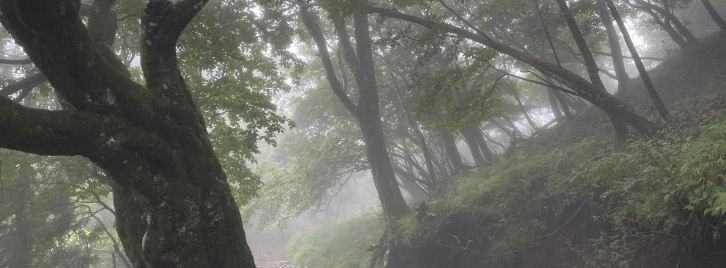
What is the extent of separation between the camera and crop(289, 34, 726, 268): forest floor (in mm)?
5160

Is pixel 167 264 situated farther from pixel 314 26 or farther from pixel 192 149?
pixel 314 26

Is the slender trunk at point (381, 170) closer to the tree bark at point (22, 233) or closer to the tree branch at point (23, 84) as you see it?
the tree branch at point (23, 84)

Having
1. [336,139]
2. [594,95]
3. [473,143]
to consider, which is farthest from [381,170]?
[594,95]

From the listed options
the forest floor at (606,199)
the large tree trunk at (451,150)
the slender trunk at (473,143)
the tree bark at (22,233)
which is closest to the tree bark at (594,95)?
the forest floor at (606,199)

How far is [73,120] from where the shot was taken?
11.7ft

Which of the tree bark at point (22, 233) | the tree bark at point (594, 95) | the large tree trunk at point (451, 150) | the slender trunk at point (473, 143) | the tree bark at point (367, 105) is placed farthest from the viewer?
the slender trunk at point (473, 143)

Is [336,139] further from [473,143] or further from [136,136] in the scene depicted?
[136,136]

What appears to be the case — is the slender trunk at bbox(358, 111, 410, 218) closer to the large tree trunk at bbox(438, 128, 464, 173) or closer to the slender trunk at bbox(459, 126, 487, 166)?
the large tree trunk at bbox(438, 128, 464, 173)

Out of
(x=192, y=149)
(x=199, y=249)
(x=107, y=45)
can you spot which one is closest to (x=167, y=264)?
(x=199, y=249)

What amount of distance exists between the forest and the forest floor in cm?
4

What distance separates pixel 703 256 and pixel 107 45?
9308mm

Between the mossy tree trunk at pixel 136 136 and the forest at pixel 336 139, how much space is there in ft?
0.05

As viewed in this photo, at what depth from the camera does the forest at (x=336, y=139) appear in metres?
3.74

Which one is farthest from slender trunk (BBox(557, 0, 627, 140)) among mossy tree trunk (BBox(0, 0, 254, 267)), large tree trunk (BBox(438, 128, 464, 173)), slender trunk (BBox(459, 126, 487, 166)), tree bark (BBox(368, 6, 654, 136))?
mossy tree trunk (BBox(0, 0, 254, 267))
